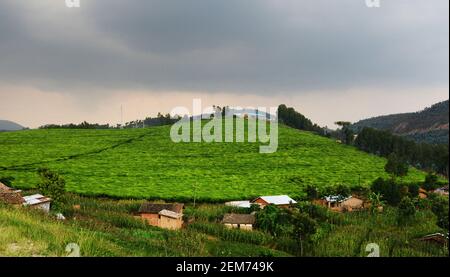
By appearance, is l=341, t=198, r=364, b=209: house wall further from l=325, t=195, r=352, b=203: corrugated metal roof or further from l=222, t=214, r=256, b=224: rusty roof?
l=222, t=214, r=256, b=224: rusty roof

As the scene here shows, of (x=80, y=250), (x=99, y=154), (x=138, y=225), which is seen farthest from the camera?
(x=99, y=154)

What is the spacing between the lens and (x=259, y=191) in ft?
221

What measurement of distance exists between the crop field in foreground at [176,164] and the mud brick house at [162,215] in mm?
13319

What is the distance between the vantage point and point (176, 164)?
83375mm

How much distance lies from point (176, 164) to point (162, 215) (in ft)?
130

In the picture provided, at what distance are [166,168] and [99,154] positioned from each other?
56.6 ft

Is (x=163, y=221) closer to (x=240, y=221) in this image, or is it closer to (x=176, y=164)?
(x=240, y=221)

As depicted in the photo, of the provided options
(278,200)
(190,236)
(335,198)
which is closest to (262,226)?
(190,236)

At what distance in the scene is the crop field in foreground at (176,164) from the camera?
216ft

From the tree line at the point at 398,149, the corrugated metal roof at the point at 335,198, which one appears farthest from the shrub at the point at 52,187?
the tree line at the point at 398,149

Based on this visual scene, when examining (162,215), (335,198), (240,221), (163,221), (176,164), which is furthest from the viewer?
(176,164)

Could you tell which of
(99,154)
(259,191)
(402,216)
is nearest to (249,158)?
(259,191)

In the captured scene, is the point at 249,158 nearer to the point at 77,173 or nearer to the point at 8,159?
the point at 77,173
